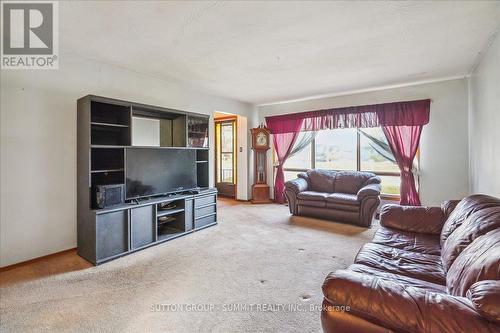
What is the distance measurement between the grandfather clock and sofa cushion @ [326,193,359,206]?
196cm

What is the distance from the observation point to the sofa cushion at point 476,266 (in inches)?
45.6

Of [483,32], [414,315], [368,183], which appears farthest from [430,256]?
[368,183]

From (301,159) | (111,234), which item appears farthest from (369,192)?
(111,234)

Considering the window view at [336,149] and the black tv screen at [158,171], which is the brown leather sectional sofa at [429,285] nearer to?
the black tv screen at [158,171]

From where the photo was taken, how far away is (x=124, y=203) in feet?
10.5

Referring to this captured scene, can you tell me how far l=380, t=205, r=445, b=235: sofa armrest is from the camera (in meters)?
2.47

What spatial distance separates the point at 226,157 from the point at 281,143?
1761 mm

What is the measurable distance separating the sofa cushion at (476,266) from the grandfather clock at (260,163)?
4674 millimetres

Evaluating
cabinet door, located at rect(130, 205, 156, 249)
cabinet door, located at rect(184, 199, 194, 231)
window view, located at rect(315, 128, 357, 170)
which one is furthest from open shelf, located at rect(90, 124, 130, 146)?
window view, located at rect(315, 128, 357, 170)

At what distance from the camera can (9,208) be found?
2723mm

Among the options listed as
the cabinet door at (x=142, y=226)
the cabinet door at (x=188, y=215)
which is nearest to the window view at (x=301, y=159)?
the cabinet door at (x=188, y=215)

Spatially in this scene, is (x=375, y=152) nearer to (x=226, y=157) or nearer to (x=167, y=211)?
(x=226, y=157)

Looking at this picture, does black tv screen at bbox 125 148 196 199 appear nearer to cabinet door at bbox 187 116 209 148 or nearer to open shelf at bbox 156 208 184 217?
cabinet door at bbox 187 116 209 148

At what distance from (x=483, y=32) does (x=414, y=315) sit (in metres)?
3.12
